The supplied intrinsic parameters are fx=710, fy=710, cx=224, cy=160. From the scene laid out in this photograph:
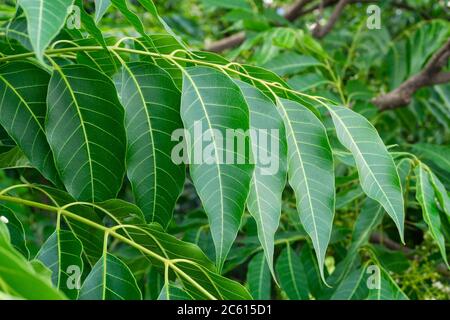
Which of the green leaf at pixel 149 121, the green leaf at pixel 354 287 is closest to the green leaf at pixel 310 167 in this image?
the green leaf at pixel 149 121

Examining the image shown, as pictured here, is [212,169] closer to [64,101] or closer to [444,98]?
[64,101]

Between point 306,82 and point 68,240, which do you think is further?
point 306,82

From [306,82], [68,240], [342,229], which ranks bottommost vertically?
[68,240]

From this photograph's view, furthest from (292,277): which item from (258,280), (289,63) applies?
(289,63)

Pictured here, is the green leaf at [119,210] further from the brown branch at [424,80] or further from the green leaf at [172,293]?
the brown branch at [424,80]

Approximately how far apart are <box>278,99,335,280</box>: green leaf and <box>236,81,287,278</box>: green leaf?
0.10 feet

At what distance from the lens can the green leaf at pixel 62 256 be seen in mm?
887

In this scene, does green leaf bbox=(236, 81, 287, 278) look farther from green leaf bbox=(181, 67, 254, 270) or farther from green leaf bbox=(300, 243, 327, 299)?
green leaf bbox=(300, 243, 327, 299)

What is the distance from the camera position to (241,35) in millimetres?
2723

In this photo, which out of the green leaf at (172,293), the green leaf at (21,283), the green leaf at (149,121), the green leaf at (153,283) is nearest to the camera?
A: the green leaf at (21,283)

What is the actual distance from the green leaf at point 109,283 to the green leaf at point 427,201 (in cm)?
52

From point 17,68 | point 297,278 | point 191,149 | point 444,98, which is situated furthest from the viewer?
point 444,98

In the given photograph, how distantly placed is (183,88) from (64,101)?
160 millimetres

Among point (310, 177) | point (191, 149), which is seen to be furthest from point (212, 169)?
point (310, 177)
